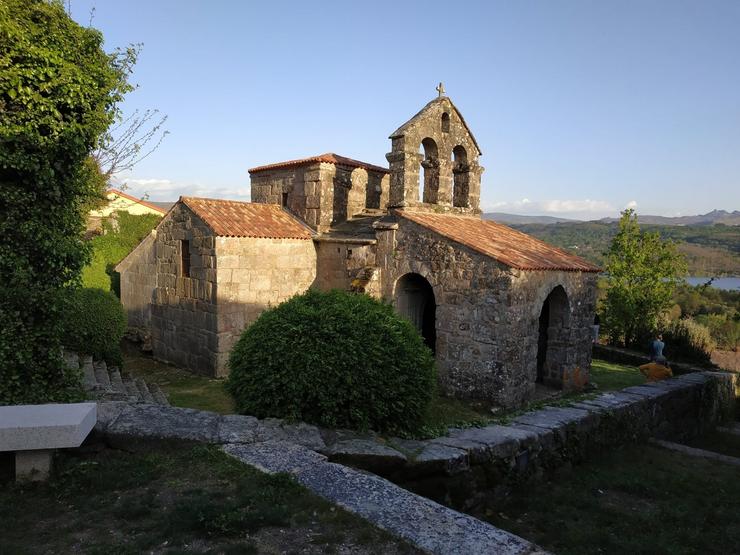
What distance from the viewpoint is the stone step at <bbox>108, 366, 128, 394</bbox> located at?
838 cm

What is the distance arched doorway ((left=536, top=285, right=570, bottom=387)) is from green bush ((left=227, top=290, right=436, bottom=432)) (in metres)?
7.13

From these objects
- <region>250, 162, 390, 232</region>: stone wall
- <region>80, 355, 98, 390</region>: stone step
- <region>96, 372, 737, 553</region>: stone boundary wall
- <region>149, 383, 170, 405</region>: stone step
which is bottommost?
<region>149, 383, 170, 405</region>: stone step

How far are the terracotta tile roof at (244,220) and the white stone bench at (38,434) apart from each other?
279 inches

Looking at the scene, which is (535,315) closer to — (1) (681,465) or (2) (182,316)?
(1) (681,465)

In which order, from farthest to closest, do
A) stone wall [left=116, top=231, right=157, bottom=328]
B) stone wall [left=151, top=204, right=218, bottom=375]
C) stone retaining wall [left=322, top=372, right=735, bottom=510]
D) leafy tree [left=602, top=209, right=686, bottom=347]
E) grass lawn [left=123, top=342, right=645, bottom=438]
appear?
leafy tree [left=602, top=209, right=686, bottom=347]
stone wall [left=116, top=231, right=157, bottom=328]
stone wall [left=151, top=204, right=218, bottom=375]
grass lawn [left=123, top=342, right=645, bottom=438]
stone retaining wall [left=322, top=372, right=735, bottom=510]

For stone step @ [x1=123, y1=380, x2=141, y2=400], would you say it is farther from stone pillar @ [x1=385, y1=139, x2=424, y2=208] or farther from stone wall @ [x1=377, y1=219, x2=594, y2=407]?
stone pillar @ [x1=385, y1=139, x2=424, y2=208]

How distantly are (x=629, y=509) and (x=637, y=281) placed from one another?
15.9 m

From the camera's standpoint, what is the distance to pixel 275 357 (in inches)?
208

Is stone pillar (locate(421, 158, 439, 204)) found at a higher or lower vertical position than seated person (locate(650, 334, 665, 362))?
higher

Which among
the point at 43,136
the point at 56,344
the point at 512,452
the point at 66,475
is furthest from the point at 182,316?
the point at 512,452

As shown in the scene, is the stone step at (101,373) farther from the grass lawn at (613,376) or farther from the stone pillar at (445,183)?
the grass lawn at (613,376)

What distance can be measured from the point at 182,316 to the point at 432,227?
6.54 meters

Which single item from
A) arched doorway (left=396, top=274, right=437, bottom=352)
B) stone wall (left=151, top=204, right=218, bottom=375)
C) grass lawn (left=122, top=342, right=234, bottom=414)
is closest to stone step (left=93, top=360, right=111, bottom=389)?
grass lawn (left=122, top=342, right=234, bottom=414)

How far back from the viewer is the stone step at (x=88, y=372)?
7369 millimetres
